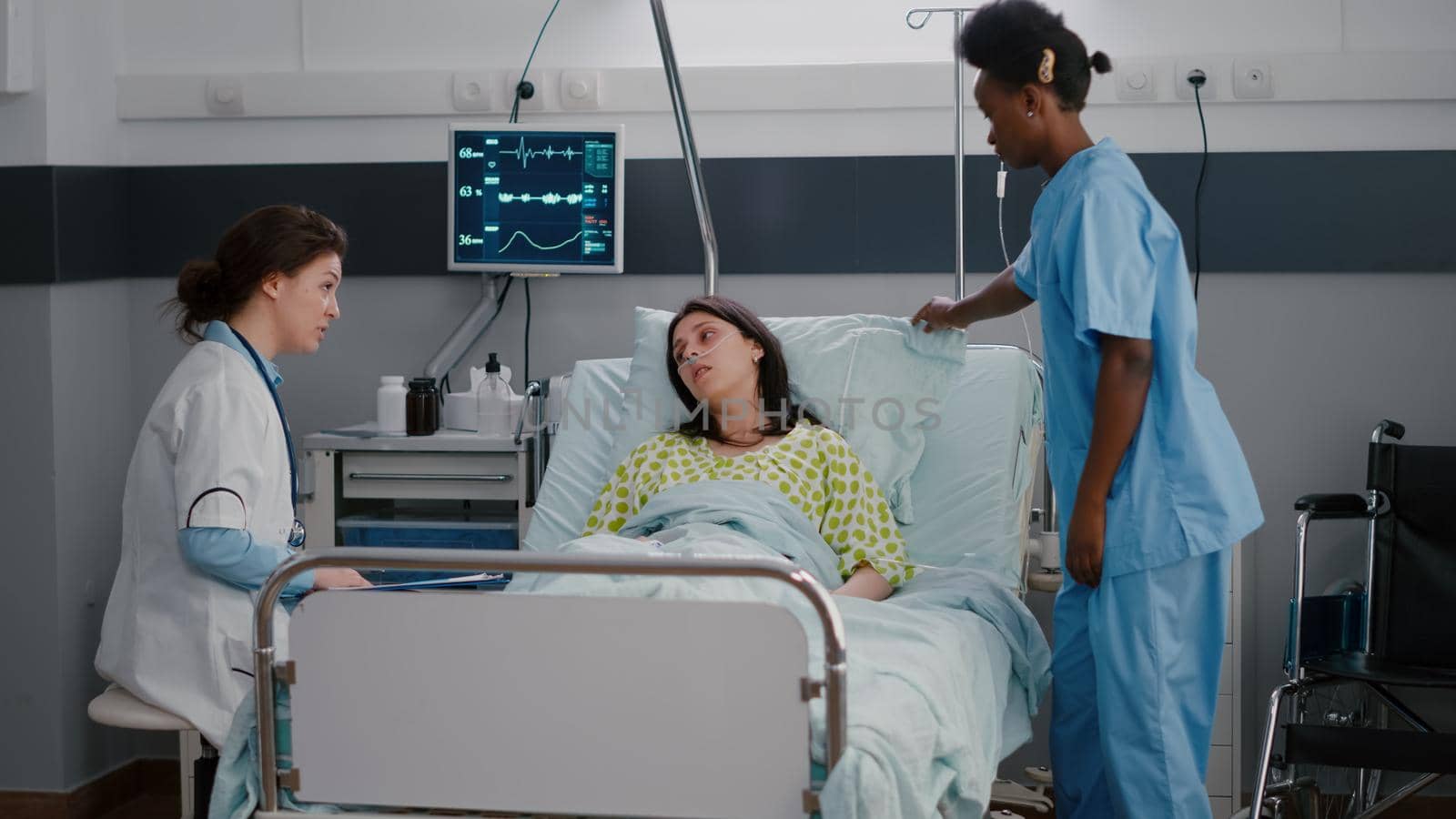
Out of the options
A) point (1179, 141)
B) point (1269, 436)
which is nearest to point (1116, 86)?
point (1179, 141)

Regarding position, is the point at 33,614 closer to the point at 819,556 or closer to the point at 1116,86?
the point at 819,556

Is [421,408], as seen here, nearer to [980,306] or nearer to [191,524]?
[191,524]

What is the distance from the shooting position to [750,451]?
8.07ft

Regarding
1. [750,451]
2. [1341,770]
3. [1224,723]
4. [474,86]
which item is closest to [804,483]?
[750,451]

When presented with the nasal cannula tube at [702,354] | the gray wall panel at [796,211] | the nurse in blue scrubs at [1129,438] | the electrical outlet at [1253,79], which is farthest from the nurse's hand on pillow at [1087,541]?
the electrical outlet at [1253,79]

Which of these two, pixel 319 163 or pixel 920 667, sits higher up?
pixel 319 163

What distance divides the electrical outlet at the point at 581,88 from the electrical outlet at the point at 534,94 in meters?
0.05

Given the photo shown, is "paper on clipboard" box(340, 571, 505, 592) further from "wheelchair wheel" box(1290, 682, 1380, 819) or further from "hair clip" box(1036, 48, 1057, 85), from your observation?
"wheelchair wheel" box(1290, 682, 1380, 819)

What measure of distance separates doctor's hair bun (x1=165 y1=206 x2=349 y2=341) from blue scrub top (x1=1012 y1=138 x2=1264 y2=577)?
1.20 meters

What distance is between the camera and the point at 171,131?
11.0 feet

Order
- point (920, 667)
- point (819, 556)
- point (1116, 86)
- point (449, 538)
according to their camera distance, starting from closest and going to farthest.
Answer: point (920, 667), point (819, 556), point (449, 538), point (1116, 86)

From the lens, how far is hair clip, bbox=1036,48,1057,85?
77.0 inches

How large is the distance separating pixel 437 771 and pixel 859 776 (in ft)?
1.57

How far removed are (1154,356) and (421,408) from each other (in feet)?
5.39
